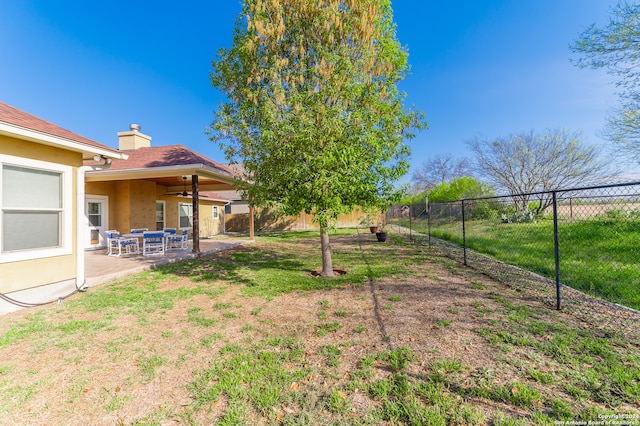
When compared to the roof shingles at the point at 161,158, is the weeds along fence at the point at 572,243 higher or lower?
lower

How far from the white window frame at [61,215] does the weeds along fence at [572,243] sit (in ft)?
26.1

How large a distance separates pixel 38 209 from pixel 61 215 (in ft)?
1.23

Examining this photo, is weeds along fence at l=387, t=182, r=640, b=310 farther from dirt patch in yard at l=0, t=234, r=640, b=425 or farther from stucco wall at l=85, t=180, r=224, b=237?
stucco wall at l=85, t=180, r=224, b=237

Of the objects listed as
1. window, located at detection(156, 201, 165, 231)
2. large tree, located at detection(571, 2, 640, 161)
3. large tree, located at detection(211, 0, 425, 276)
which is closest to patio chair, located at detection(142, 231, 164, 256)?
window, located at detection(156, 201, 165, 231)

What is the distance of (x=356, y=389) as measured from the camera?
7.57 ft

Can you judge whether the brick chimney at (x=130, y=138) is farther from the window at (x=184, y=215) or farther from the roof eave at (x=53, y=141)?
the roof eave at (x=53, y=141)

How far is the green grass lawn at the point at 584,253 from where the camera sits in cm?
465

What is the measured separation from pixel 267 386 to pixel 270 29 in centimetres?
579

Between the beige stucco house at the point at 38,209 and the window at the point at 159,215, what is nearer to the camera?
the beige stucco house at the point at 38,209

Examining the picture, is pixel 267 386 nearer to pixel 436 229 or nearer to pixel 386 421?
pixel 386 421

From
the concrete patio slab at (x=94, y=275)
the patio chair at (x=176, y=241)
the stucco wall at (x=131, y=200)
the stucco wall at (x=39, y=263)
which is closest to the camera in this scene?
the stucco wall at (x=39, y=263)

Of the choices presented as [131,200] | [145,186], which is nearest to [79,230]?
[131,200]

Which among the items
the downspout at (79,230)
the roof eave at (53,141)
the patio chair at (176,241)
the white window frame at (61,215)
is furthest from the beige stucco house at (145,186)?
the white window frame at (61,215)

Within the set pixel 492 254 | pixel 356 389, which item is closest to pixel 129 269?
pixel 356 389
